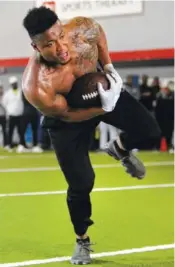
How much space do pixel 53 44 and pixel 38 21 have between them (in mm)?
166

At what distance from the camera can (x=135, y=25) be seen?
1262 cm

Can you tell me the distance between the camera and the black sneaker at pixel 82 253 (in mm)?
4121

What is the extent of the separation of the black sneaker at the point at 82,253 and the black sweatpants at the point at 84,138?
13cm

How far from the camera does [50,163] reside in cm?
1046

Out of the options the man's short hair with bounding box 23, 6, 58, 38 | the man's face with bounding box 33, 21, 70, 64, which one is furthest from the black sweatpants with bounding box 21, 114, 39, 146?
the man's short hair with bounding box 23, 6, 58, 38

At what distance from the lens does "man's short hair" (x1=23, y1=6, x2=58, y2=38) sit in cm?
354

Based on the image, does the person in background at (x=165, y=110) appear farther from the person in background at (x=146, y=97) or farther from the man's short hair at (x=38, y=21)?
the man's short hair at (x=38, y=21)

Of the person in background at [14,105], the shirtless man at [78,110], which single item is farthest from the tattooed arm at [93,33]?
the person in background at [14,105]

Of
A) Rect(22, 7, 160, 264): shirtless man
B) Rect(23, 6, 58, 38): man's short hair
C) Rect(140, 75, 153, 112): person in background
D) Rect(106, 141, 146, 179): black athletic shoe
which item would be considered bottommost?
Rect(140, 75, 153, 112): person in background

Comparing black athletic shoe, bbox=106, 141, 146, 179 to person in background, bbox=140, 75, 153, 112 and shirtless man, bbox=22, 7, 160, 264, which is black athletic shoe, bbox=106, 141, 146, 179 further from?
person in background, bbox=140, 75, 153, 112

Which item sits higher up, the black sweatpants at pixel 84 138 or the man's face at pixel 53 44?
the man's face at pixel 53 44

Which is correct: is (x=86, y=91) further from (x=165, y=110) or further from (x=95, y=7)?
(x=95, y=7)

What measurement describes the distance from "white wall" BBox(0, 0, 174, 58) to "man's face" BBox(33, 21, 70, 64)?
28.6 ft

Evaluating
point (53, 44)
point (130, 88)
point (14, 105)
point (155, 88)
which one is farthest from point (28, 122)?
point (53, 44)
